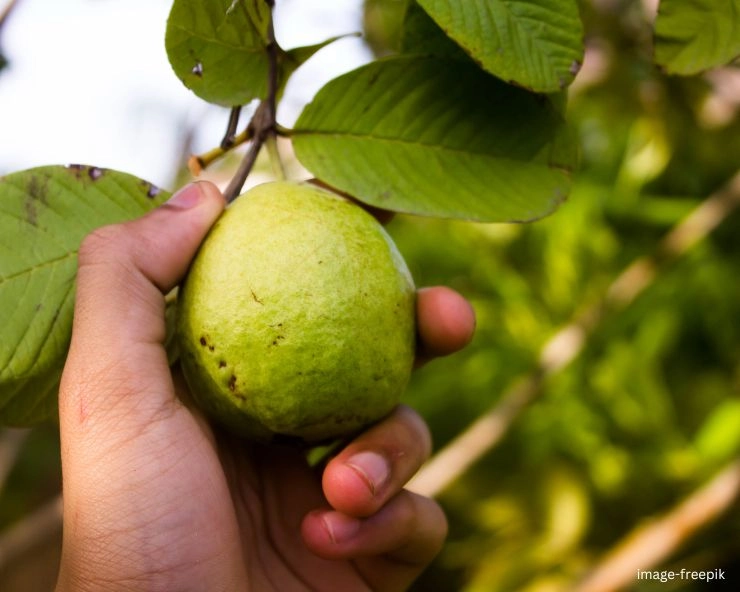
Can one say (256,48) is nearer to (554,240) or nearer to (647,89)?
(647,89)

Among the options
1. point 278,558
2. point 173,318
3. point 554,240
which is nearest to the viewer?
point 173,318

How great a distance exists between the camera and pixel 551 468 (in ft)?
9.11

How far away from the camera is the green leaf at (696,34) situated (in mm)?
777

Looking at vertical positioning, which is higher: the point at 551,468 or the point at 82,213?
the point at 82,213

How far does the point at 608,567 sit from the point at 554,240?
1.17 meters

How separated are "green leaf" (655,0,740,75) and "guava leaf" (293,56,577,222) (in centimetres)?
14

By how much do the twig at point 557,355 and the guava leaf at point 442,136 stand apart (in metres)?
1.07

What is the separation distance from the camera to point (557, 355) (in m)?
2.08

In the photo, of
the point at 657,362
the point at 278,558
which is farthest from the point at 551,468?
the point at 278,558

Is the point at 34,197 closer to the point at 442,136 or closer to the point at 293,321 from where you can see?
the point at 293,321

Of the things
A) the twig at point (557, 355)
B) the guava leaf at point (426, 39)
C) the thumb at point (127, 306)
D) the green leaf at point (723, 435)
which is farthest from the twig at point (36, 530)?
the green leaf at point (723, 435)

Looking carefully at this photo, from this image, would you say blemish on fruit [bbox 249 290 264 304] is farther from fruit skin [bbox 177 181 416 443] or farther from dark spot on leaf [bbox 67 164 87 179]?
dark spot on leaf [bbox 67 164 87 179]

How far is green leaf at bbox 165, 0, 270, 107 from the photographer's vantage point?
79cm

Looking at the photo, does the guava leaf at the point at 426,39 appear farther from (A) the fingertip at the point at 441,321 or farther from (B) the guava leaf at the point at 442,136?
(A) the fingertip at the point at 441,321
